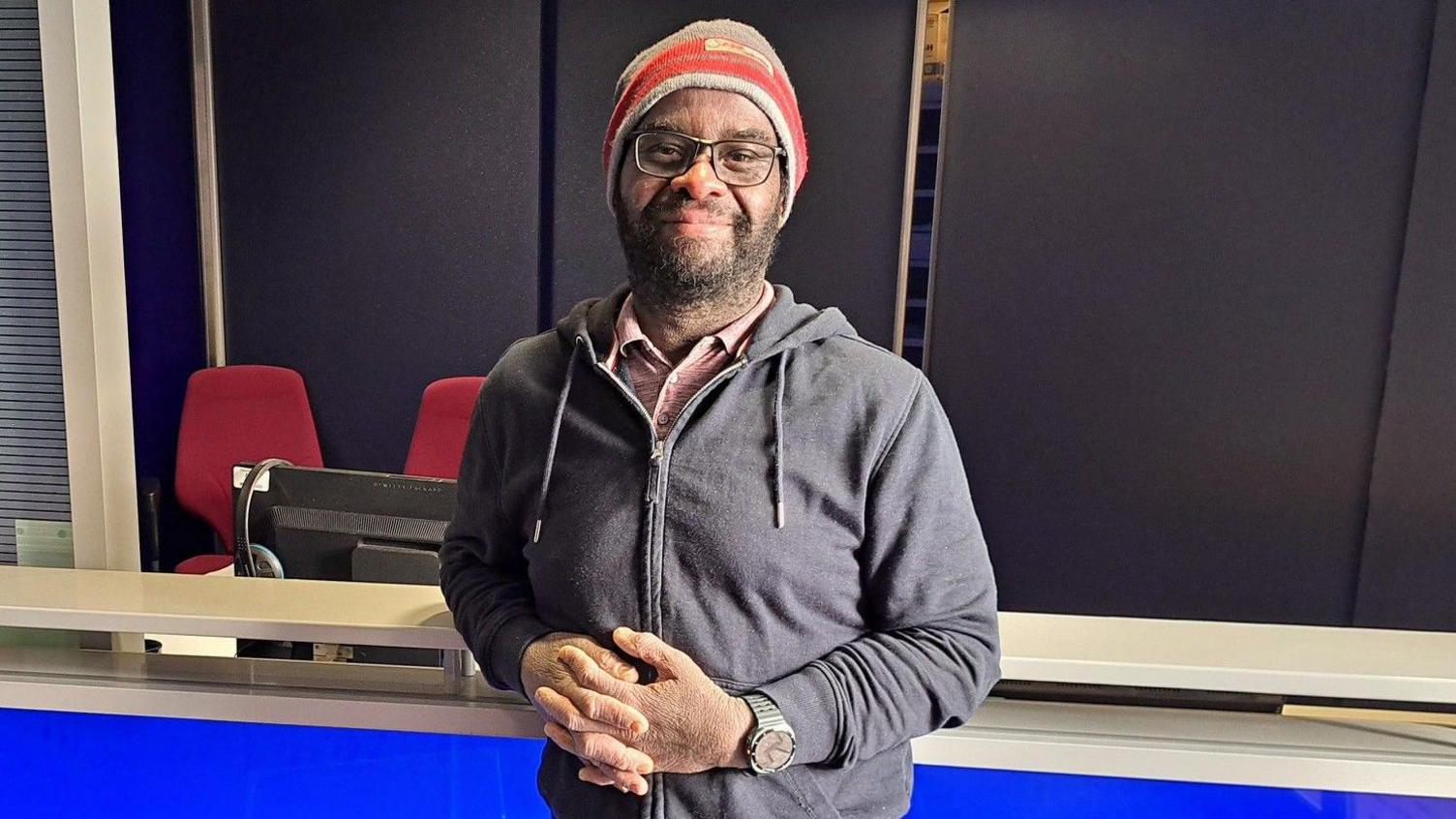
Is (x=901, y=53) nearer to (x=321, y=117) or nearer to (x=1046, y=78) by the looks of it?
(x=1046, y=78)

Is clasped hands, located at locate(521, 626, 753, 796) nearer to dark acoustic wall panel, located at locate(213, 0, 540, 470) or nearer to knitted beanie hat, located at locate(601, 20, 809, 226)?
knitted beanie hat, located at locate(601, 20, 809, 226)

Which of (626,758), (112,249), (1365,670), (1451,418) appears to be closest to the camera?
(626,758)

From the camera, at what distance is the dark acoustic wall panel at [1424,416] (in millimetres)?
2768

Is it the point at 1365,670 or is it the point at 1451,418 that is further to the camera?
the point at 1451,418

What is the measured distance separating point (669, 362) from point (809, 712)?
42 centimetres

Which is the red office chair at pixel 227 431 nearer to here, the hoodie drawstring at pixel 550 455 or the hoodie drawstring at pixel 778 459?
the hoodie drawstring at pixel 550 455

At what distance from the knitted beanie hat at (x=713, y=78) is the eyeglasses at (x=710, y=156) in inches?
1.2

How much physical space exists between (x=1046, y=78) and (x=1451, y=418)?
167 centimetres

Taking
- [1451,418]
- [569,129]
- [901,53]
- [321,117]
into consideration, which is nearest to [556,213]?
[569,129]

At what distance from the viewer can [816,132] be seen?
3.20 m

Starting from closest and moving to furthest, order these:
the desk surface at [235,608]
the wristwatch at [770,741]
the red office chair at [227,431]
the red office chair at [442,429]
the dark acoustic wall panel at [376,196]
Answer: the wristwatch at [770,741] < the desk surface at [235,608] < the red office chair at [442,429] < the red office chair at [227,431] < the dark acoustic wall panel at [376,196]

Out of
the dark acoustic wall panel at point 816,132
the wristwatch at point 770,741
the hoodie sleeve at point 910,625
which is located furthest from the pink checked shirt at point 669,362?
the dark acoustic wall panel at point 816,132

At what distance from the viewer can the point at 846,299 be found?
329 cm

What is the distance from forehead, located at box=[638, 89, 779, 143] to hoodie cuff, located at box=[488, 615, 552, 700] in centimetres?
57
